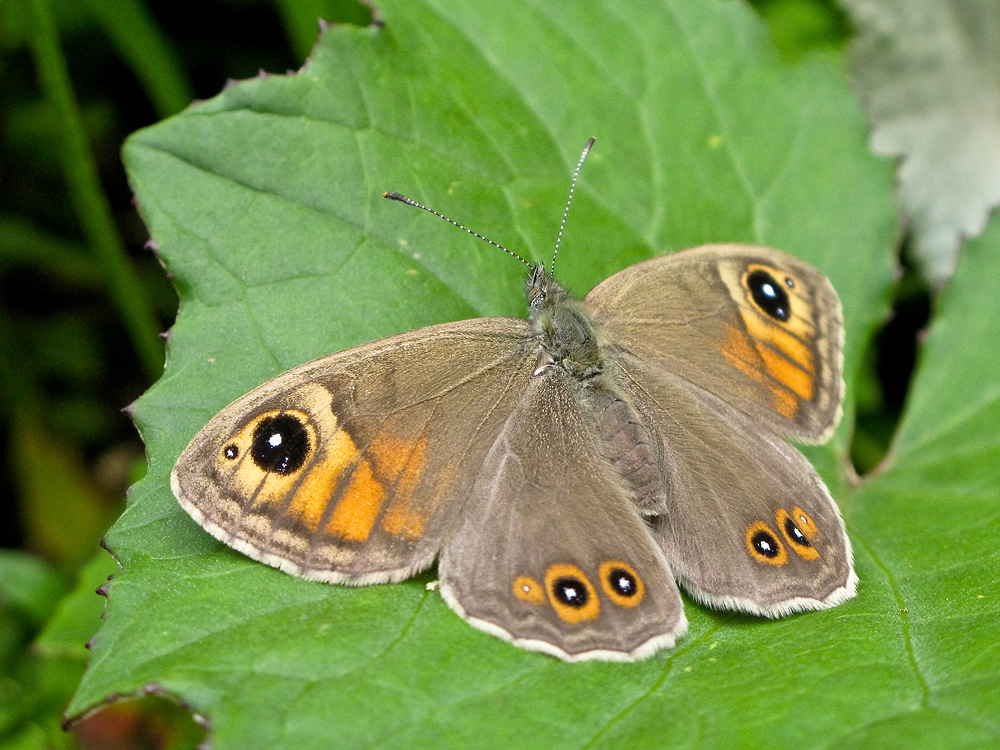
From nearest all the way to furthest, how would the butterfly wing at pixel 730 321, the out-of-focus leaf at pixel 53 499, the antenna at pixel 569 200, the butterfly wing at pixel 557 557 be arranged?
1. the butterfly wing at pixel 557 557
2. the butterfly wing at pixel 730 321
3. the antenna at pixel 569 200
4. the out-of-focus leaf at pixel 53 499

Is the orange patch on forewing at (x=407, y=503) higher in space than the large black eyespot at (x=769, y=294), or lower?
higher

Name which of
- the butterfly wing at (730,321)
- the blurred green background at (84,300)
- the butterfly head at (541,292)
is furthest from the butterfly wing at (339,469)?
the blurred green background at (84,300)

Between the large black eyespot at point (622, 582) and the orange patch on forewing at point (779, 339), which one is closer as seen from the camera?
the large black eyespot at point (622, 582)

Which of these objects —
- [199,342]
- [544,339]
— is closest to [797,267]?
[544,339]

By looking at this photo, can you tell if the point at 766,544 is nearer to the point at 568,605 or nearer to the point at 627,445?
the point at 627,445

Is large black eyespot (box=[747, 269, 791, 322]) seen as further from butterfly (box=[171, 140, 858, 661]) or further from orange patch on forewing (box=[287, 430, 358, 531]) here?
orange patch on forewing (box=[287, 430, 358, 531])

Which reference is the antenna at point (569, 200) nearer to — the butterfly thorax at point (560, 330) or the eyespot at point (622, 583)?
the butterfly thorax at point (560, 330)

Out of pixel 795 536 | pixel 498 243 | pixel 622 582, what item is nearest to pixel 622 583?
pixel 622 582

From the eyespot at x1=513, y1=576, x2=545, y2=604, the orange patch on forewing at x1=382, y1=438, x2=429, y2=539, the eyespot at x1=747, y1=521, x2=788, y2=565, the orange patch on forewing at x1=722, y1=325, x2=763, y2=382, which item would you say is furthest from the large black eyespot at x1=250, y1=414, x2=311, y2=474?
the orange patch on forewing at x1=722, y1=325, x2=763, y2=382

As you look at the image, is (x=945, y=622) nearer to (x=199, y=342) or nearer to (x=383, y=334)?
(x=383, y=334)
